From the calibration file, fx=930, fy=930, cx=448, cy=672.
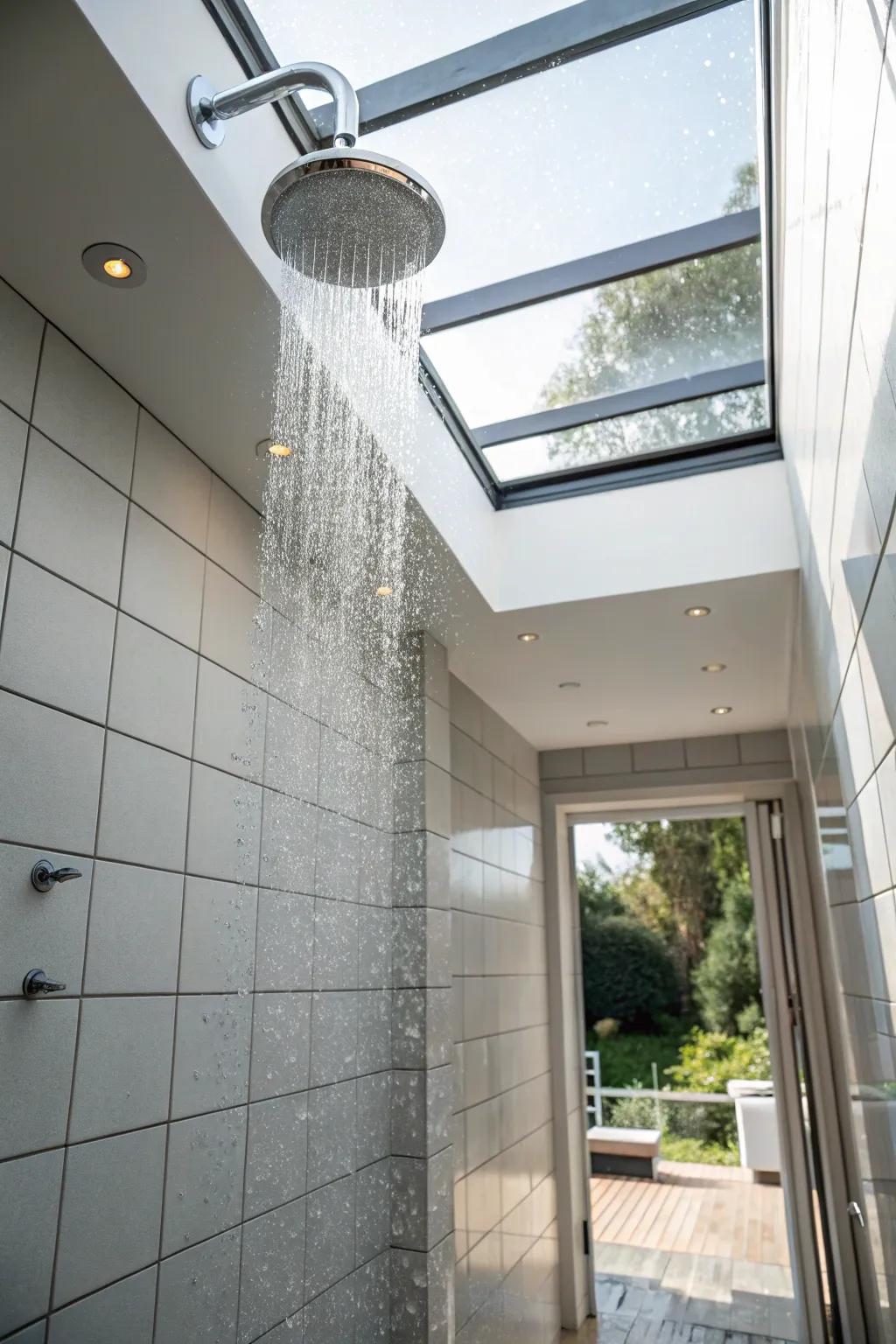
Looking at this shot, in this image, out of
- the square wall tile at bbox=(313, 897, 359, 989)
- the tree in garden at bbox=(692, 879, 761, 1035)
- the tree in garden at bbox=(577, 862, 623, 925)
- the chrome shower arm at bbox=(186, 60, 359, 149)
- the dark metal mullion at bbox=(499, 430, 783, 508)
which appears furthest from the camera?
the tree in garden at bbox=(577, 862, 623, 925)

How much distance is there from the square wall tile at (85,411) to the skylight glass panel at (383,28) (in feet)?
2.11

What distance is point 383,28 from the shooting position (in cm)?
168

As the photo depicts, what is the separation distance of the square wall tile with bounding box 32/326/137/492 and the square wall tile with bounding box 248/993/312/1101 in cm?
117

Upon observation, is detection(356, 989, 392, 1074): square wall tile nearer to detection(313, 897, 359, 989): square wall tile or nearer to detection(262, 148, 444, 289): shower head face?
detection(313, 897, 359, 989): square wall tile

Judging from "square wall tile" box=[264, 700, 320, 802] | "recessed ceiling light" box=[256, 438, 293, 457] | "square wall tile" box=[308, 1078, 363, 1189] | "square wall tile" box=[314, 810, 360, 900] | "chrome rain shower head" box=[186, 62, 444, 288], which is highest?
"chrome rain shower head" box=[186, 62, 444, 288]

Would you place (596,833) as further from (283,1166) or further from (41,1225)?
(41,1225)

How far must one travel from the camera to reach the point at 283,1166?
2061 millimetres

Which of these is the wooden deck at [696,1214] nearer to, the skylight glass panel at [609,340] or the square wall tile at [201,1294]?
the square wall tile at [201,1294]

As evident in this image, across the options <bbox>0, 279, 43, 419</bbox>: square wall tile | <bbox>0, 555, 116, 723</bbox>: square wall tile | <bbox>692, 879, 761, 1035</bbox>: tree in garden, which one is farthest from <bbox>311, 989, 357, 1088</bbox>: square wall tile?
<bbox>692, 879, 761, 1035</bbox>: tree in garden

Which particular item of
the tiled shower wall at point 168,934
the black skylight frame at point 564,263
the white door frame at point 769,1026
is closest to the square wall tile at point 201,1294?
the tiled shower wall at point 168,934

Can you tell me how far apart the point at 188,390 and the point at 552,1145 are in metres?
3.56

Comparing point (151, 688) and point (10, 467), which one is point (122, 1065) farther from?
point (10, 467)

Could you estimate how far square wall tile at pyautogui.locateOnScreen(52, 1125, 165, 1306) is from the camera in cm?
145

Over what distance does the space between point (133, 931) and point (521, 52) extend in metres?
1.75
